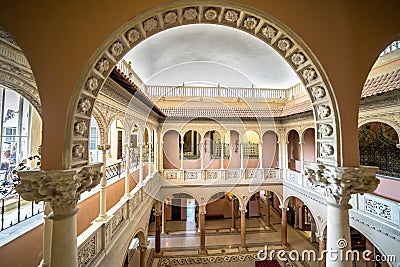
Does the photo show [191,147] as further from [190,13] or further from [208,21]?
[190,13]

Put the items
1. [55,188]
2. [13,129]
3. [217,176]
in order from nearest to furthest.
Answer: [55,188], [13,129], [217,176]

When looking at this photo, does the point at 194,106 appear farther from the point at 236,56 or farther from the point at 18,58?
the point at 18,58

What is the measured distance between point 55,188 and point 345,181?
3.43 meters

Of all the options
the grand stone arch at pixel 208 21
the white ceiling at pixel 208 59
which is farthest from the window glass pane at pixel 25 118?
the grand stone arch at pixel 208 21

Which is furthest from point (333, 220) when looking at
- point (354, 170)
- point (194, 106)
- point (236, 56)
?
point (194, 106)

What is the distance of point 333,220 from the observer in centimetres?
284

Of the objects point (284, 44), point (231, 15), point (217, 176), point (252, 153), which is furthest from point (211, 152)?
point (231, 15)

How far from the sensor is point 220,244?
40.9ft

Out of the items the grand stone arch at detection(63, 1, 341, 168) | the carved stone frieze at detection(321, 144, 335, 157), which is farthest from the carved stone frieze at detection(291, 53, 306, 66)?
the carved stone frieze at detection(321, 144, 335, 157)

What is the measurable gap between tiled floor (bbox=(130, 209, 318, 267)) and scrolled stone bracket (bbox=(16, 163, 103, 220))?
381 inches

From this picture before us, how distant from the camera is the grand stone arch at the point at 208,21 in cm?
248

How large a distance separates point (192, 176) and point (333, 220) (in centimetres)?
1004

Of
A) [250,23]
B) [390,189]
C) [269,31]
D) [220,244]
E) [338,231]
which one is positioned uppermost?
[250,23]

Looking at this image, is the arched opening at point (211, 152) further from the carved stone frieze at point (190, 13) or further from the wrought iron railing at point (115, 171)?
the carved stone frieze at point (190, 13)
